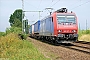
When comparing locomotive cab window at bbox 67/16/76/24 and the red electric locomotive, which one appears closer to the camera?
the red electric locomotive

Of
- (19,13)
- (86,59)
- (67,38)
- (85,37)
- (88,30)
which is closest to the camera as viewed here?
(86,59)

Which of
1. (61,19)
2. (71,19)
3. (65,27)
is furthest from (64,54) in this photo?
(71,19)

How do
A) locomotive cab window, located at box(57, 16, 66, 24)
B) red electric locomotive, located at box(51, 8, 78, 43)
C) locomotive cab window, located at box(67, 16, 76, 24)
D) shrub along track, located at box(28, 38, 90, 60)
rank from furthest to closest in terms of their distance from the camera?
locomotive cab window, located at box(67, 16, 76, 24) < locomotive cab window, located at box(57, 16, 66, 24) < red electric locomotive, located at box(51, 8, 78, 43) < shrub along track, located at box(28, 38, 90, 60)

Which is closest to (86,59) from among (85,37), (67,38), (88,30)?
(67,38)

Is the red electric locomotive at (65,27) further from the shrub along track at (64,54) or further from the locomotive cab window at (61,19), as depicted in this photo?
the shrub along track at (64,54)

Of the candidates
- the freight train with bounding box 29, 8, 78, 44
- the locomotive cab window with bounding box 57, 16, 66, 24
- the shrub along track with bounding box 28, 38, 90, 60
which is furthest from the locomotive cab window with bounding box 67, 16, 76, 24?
the shrub along track with bounding box 28, 38, 90, 60

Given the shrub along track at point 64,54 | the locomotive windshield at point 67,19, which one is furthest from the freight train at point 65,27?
the shrub along track at point 64,54

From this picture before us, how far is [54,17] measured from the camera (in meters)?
19.7

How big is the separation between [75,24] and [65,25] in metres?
0.90

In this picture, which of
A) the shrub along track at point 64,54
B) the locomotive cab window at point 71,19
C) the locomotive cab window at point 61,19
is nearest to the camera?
the shrub along track at point 64,54

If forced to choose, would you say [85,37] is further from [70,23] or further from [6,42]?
[6,42]

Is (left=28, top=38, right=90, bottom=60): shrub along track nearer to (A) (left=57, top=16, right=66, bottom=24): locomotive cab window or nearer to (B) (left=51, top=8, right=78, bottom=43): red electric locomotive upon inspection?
(B) (left=51, top=8, right=78, bottom=43): red electric locomotive

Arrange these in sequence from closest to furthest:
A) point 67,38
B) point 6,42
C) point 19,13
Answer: point 6,42, point 67,38, point 19,13

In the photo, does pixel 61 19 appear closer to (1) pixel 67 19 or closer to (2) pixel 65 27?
(1) pixel 67 19
